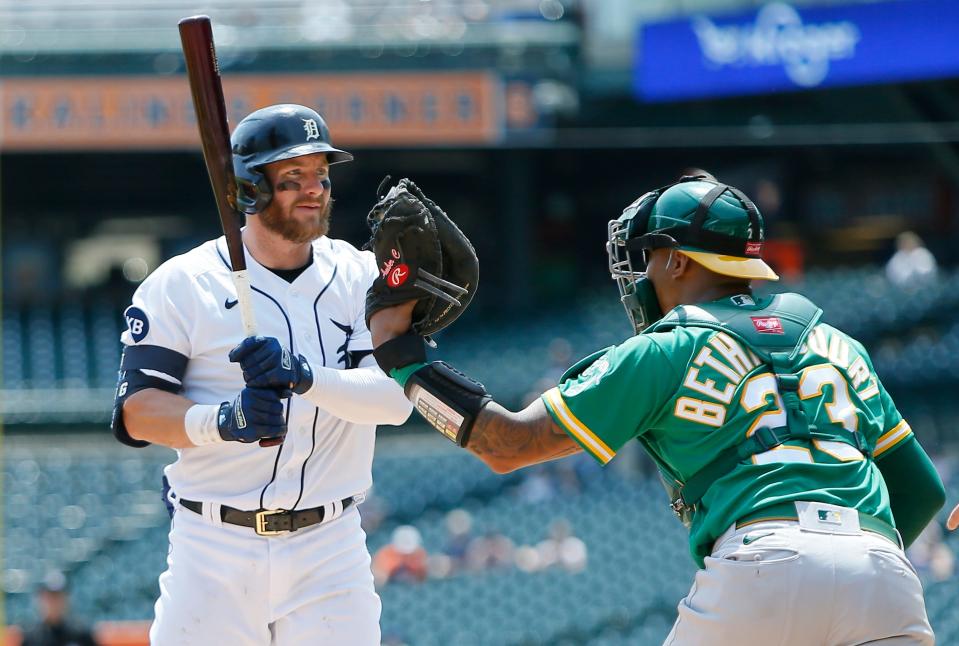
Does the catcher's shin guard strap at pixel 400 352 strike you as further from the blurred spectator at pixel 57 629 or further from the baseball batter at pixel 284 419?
the blurred spectator at pixel 57 629

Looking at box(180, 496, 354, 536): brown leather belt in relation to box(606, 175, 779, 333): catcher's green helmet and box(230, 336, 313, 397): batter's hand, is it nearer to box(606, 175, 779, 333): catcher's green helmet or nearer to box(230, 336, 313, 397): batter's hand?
box(230, 336, 313, 397): batter's hand

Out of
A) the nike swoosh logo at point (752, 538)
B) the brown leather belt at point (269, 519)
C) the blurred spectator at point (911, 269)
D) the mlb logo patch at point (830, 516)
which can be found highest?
the mlb logo patch at point (830, 516)

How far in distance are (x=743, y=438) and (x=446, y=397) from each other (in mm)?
607

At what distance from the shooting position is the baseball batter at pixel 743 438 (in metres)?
2.68

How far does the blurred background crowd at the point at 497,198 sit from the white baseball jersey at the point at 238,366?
6925 millimetres

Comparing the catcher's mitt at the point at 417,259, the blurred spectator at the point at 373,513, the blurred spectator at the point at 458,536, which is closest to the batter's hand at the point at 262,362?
the catcher's mitt at the point at 417,259

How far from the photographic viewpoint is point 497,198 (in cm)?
1941

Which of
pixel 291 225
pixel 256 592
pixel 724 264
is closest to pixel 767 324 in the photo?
pixel 724 264

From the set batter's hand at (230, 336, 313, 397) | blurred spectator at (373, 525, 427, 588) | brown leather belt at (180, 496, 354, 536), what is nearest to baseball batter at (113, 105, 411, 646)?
brown leather belt at (180, 496, 354, 536)

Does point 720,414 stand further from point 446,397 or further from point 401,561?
point 401,561

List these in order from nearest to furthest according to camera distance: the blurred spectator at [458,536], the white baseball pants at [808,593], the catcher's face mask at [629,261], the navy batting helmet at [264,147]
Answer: the white baseball pants at [808,593]
the catcher's face mask at [629,261]
the navy batting helmet at [264,147]
the blurred spectator at [458,536]

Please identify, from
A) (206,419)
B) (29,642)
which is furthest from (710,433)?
(29,642)

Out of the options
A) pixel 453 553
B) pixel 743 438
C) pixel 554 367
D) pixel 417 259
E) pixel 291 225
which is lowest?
pixel 453 553

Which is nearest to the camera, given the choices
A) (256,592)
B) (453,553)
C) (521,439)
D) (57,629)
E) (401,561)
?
(521,439)
